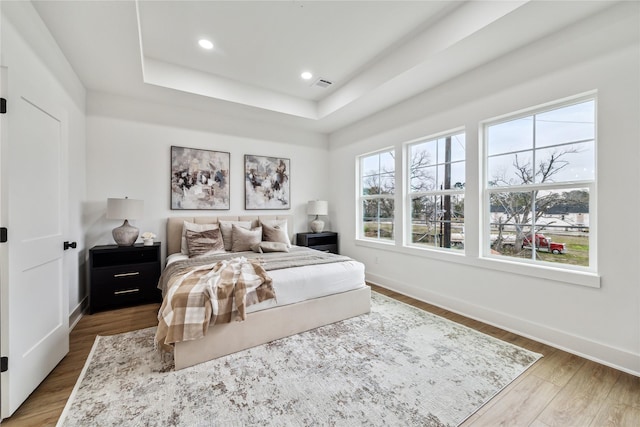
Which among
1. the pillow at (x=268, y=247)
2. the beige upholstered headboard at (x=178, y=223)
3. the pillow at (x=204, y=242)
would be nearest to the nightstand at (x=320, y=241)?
the beige upholstered headboard at (x=178, y=223)

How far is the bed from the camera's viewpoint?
2.09 metres

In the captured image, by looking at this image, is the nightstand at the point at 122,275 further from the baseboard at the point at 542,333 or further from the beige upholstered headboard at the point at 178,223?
the baseboard at the point at 542,333

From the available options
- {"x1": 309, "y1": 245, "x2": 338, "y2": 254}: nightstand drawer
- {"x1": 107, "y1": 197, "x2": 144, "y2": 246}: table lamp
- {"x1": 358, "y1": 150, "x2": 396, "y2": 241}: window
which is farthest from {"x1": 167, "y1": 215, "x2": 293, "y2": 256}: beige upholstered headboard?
{"x1": 358, "y1": 150, "x2": 396, "y2": 241}: window

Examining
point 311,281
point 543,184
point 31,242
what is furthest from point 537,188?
point 31,242

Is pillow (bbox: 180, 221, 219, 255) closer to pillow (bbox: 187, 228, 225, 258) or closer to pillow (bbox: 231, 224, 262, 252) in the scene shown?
pillow (bbox: 187, 228, 225, 258)

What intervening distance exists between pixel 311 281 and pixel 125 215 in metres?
2.40

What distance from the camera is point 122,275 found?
3.18 m

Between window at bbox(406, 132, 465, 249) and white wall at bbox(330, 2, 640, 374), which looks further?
window at bbox(406, 132, 465, 249)

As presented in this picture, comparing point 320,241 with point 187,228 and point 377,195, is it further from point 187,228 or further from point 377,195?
point 187,228

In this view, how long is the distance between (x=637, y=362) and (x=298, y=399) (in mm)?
2441

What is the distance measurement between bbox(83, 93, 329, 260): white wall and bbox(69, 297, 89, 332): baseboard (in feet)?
2.31

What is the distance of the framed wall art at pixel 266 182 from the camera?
4473 mm

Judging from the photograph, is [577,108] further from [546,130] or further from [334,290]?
[334,290]

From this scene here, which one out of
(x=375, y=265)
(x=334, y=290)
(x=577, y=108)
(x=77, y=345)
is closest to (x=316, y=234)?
(x=375, y=265)
